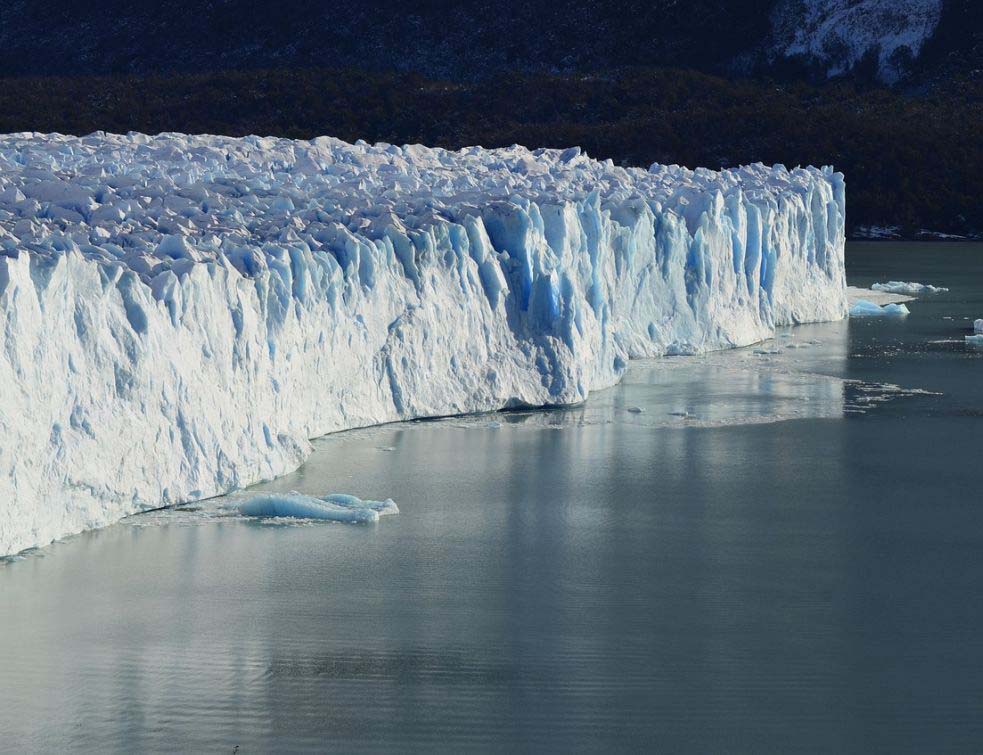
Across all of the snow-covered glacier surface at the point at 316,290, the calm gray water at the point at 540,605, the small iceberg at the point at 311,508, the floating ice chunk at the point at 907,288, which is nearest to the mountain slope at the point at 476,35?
the floating ice chunk at the point at 907,288

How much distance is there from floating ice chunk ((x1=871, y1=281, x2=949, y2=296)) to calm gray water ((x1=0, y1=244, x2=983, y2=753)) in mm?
9742

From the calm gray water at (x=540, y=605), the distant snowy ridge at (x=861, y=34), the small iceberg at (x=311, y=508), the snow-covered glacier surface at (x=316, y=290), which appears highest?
the distant snowy ridge at (x=861, y=34)

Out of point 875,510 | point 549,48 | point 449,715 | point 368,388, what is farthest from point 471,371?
point 549,48

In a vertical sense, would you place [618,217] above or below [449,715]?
above

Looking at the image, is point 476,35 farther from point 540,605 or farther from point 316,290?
point 540,605

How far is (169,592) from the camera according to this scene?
6.70 meters

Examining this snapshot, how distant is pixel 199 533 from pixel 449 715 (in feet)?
7.19

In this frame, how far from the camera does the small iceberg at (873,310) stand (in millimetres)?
17328

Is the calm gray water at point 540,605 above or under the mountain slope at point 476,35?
under

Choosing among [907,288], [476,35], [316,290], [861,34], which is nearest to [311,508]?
[316,290]

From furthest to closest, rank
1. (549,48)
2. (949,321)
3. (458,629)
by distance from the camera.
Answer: (549,48), (949,321), (458,629)

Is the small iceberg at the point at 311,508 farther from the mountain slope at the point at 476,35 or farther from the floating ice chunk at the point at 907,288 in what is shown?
the mountain slope at the point at 476,35

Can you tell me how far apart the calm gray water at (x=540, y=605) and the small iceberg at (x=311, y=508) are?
80mm

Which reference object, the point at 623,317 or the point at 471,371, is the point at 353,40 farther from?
the point at 471,371
